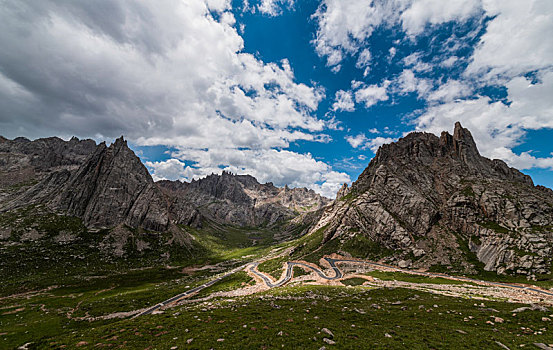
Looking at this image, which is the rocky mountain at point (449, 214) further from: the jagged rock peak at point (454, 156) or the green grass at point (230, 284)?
the green grass at point (230, 284)

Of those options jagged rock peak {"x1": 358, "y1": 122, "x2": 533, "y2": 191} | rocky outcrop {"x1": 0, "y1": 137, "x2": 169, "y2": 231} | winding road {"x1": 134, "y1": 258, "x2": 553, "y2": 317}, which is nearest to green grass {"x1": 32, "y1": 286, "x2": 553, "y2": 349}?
winding road {"x1": 134, "y1": 258, "x2": 553, "y2": 317}

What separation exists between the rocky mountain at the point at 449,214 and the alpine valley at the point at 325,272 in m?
0.84

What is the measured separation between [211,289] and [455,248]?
133718 mm

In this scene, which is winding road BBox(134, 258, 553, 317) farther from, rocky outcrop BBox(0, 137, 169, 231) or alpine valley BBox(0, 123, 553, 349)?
rocky outcrop BBox(0, 137, 169, 231)

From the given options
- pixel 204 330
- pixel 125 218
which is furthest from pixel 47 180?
pixel 204 330

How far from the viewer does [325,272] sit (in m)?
101

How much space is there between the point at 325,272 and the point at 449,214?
100m

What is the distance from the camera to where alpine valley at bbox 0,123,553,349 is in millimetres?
24078

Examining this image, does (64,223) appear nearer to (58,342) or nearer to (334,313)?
(58,342)

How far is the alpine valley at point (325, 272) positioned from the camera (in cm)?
2408

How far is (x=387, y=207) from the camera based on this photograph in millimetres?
152875

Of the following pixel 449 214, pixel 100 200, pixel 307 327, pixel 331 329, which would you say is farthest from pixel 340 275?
pixel 100 200

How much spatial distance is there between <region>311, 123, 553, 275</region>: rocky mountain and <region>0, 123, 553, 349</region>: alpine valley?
84cm

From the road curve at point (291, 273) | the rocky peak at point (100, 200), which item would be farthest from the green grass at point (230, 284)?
the rocky peak at point (100, 200)
